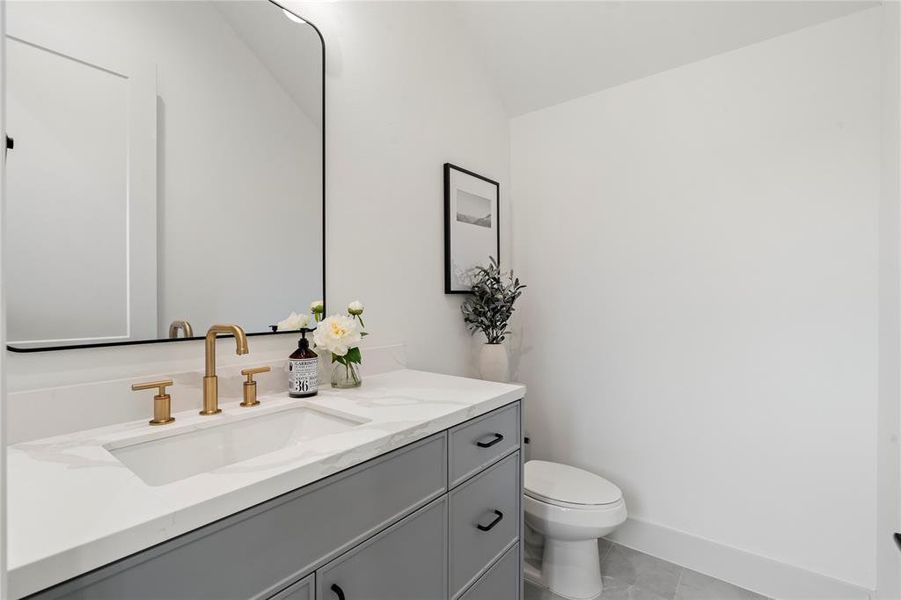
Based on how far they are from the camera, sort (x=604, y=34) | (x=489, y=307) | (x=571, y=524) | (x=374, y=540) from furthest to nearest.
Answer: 1. (x=489, y=307)
2. (x=604, y=34)
3. (x=571, y=524)
4. (x=374, y=540)

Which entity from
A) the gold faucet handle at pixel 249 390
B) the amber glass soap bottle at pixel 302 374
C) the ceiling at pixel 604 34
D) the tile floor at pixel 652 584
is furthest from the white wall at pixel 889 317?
the gold faucet handle at pixel 249 390

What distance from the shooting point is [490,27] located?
6.99ft

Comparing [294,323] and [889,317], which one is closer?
[294,323]

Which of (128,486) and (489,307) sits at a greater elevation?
(489,307)

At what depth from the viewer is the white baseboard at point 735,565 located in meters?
1.66

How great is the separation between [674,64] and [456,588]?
2.28 meters

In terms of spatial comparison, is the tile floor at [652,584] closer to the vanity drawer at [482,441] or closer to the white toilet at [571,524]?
the white toilet at [571,524]

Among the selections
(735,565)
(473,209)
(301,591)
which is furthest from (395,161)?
(735,565)

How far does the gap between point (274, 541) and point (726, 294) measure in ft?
6.40

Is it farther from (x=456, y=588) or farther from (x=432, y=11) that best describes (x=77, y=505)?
(x=432, y=11)

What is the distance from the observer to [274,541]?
72 cm

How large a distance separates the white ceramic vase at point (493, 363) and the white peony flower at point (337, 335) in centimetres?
90

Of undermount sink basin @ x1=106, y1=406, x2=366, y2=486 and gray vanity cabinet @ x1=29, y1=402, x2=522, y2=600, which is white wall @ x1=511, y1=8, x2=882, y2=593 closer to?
gray vanity cabinet @ x1=29, y1=402, x2=522, y2=600

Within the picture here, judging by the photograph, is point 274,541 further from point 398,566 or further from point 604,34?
point 604,34
